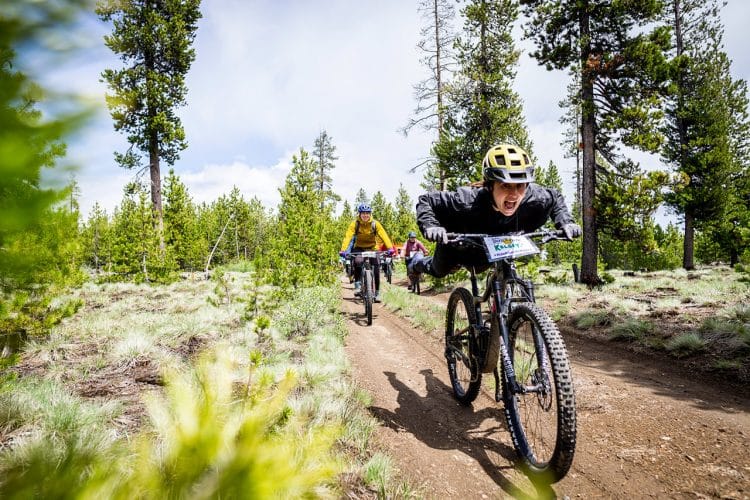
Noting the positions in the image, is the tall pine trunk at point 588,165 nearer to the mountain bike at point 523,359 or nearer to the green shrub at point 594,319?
the green shrub at point 594,319

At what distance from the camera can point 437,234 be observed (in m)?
3.20

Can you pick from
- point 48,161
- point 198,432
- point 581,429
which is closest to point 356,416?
point 581,429

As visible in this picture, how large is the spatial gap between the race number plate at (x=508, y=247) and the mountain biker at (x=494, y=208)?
15.2 inches

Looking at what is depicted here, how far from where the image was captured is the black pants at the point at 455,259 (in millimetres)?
3965

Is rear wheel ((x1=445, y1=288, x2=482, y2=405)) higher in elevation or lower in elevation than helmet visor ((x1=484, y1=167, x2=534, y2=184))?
lower

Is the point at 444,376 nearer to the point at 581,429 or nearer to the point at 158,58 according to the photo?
the point at 581,429

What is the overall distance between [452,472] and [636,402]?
234 centimetres

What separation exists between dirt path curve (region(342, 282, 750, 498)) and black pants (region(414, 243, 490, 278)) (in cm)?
148

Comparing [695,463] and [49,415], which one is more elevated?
[49,415]

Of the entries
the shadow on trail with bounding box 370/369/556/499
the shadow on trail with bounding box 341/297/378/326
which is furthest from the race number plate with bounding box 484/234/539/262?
the shadow on trail with bounding box 341/297/378/326

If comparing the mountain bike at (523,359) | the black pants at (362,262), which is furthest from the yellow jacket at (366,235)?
the mountain bike at (523,359)

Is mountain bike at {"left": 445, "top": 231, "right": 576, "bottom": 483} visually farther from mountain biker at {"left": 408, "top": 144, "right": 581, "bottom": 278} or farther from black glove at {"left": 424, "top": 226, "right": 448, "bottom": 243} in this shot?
mountain biker at {"left": 408, "top": 144, "right": 581, "bottom": 278}

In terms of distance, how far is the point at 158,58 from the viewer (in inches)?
674

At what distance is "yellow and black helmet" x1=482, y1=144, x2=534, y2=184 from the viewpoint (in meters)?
3.16
